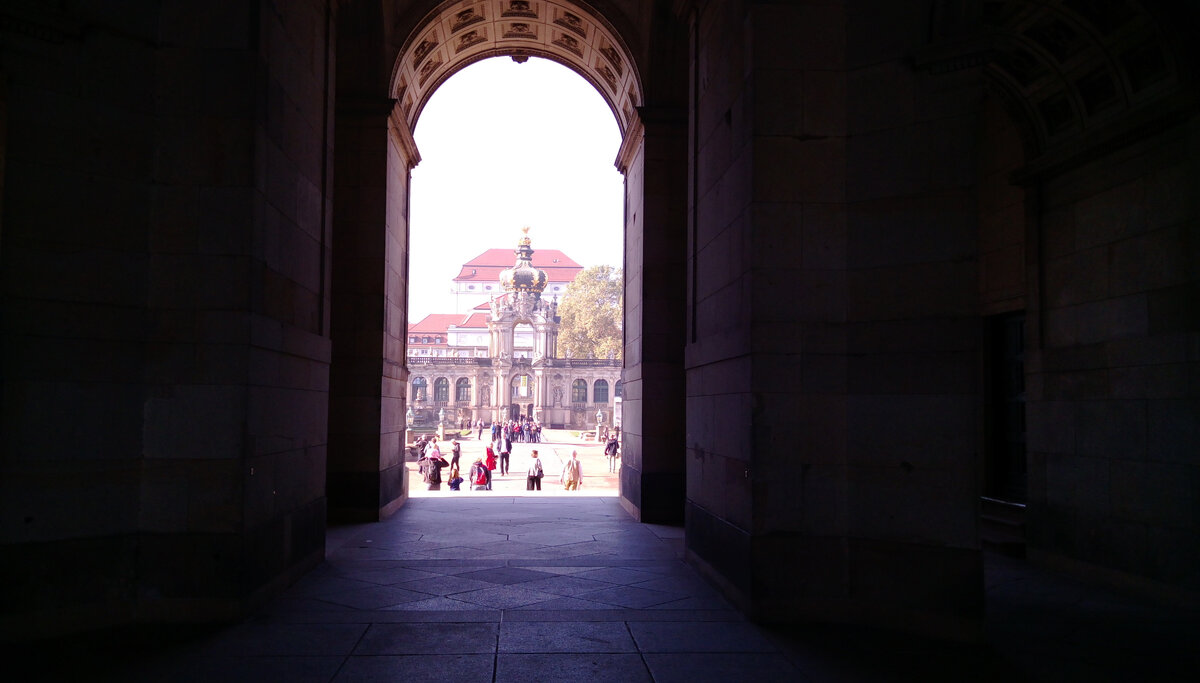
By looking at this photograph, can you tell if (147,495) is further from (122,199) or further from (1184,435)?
(1184,435)

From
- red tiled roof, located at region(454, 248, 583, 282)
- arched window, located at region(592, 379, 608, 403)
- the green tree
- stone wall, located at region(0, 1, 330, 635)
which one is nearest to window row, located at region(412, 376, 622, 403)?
arched window, located at region(592, 379, 608, 403)

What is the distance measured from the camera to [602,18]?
1406 centimetres

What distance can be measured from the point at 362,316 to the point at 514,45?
7005 mm

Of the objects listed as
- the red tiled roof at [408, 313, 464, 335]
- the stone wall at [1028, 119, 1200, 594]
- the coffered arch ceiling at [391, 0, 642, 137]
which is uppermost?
the red tiled roof at [408, 313, 464, 335]

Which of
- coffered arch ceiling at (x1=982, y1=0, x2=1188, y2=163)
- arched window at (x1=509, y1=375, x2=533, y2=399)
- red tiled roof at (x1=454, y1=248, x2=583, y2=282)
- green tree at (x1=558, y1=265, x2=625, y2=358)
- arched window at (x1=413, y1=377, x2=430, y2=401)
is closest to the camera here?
coffered arch ceiling at (x1=982, y1=0, x2=1188, y2=163)

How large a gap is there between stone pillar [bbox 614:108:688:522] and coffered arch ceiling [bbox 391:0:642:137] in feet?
3.71

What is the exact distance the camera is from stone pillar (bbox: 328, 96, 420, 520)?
40.9 ft

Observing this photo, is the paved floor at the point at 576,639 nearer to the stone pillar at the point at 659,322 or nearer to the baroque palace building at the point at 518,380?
the stone pillar at the point at 659,322

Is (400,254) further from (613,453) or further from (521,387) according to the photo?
(521,387)

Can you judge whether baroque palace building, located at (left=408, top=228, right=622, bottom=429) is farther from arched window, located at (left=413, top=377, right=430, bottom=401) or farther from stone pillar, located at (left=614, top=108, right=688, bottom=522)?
stone pillar, located at (left=614, top=108, right=688, bottom=522)

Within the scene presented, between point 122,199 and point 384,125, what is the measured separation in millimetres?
6808

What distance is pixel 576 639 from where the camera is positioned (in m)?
6.02

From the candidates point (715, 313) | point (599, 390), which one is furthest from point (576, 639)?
point (599, 390)

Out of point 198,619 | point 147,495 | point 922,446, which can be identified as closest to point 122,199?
point 147,495
